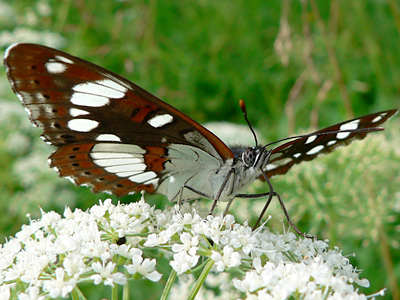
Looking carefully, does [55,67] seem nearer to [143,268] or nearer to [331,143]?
[143,268]

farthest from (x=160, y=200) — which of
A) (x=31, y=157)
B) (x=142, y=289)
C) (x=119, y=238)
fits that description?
(x=119, y=238)

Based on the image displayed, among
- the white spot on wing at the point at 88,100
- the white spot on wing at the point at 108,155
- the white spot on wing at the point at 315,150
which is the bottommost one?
the white spot on wing at the point at 108,155

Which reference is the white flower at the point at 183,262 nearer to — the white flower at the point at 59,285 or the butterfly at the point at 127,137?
the white flower at the point at 59,285

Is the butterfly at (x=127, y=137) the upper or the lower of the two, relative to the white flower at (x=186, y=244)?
upper

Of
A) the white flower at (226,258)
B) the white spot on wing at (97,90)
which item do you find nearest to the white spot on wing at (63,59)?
the white spot on wing at (97,90)

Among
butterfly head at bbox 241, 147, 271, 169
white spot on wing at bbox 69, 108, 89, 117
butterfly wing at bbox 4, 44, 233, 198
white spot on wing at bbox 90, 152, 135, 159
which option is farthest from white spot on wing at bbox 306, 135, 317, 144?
white spot on wing at bbox 69, 108, 89, 117

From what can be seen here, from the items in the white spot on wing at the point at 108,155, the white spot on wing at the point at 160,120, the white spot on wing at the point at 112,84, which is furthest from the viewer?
the white spot on wing at the point at 108,155

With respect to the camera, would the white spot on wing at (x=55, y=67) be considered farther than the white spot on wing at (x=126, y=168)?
No

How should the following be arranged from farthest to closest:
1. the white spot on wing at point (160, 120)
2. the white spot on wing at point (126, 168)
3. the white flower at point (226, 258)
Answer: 1. the white spot on wing at point (126, 168)
2. the white spot on wing at point (160, 120)
3. the white flower at point (226, 258)
